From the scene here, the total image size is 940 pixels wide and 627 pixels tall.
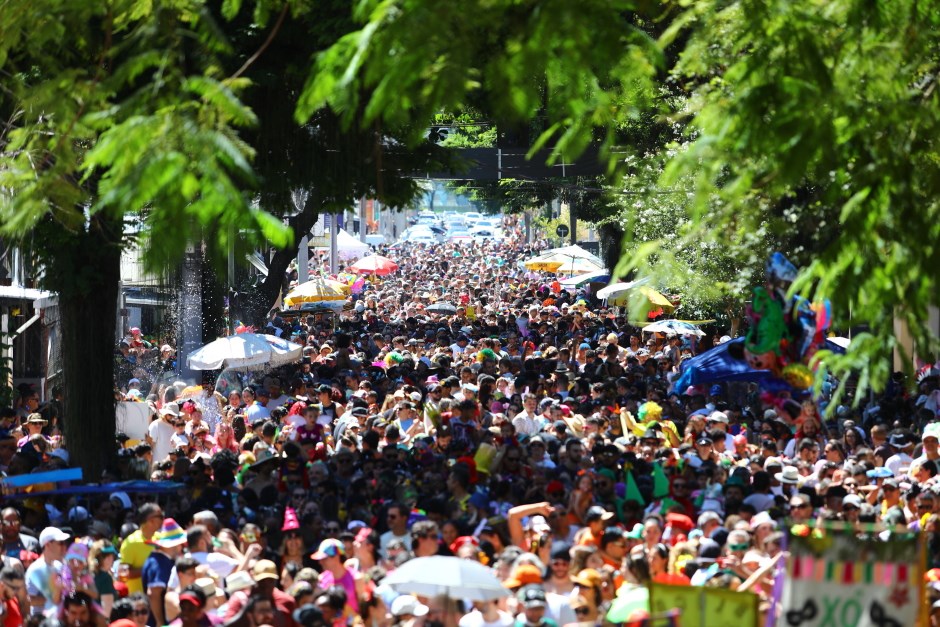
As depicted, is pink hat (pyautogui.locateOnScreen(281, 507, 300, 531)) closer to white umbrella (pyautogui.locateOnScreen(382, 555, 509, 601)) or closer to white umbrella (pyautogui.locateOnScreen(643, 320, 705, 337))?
white umbrella (pyautogui.locateOnScreen(382, 555, 509, 601))

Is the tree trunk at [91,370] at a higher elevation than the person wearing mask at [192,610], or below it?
higher

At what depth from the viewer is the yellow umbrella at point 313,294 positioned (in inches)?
1389

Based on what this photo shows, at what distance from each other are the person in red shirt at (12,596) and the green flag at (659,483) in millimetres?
5564

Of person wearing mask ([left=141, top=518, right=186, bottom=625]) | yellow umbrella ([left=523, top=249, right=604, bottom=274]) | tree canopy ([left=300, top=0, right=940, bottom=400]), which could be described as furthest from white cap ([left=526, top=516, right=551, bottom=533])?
yellow umbrella ([left=523, top=249, right=604, bottom=274])

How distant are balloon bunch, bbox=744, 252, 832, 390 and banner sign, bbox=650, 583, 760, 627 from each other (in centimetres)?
482

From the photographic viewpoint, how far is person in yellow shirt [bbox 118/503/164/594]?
421 inches

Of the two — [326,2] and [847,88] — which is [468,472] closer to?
[326,2]

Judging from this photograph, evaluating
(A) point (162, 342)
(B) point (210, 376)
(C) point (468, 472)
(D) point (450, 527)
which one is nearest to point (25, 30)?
(D) point (450, 527)

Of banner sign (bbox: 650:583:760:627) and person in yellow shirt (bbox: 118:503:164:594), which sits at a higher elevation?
banner sign (bbox: 650:583:760:627)

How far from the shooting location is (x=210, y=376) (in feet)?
88.8

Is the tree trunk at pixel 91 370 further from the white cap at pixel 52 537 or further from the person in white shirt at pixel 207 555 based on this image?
the person in white shirt at pixel 207 555

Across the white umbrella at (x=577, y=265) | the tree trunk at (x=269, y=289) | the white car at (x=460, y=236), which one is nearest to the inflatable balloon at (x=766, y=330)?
the tree trunk at (x=269, y=289)

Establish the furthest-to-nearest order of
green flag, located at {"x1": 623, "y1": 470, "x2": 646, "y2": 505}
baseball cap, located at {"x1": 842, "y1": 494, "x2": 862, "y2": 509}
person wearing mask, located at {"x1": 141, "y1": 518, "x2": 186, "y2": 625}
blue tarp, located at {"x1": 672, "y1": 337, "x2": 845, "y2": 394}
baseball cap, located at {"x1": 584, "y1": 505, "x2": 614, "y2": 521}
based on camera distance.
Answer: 1. blue tarp, located at {"x1": 672, "y1": 337, "x2": 845, "y2": 394}
2. green flag, located at {"x1": 623, "y1": 470, "x2": 646, "y2": 505}
3. baseball cap, located at {"x1": 842, "y1": 494, "x2": 862, "y2": 509}
4. baseball cap, located at {"x1": 584, "y1": 505, "x2": 614, "y2": 521}
5. person wearing mask, located at {"x1": 141, "y1": 518, "x2": 186, "y2": 625}

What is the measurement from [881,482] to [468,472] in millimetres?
3613
